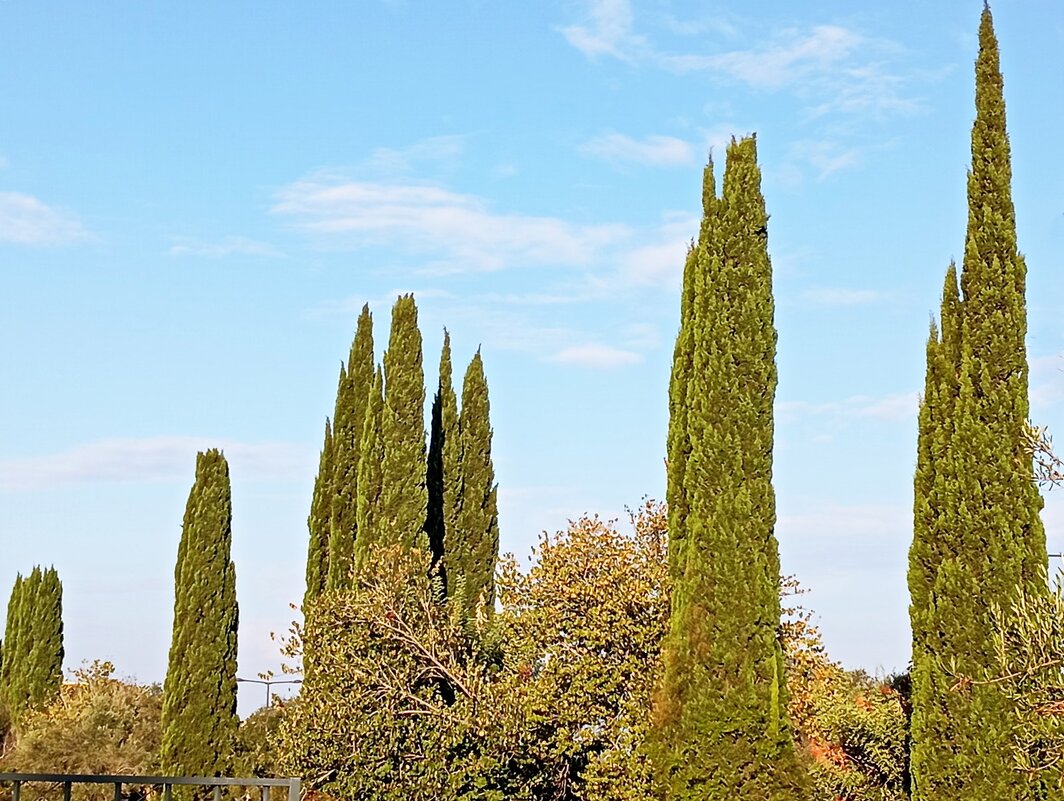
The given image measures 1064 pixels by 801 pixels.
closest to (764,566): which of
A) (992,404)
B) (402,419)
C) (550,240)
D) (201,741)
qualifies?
(992,404)

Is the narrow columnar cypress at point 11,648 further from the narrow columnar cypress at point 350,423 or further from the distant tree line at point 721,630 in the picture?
the distant tree line at point 721,630

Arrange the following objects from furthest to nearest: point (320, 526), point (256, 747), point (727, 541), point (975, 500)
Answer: point (320, 526)
point (256, 747)
point (727, 541)
point (975, 500)

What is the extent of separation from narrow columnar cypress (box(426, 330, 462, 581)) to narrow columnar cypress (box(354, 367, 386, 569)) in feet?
11.9

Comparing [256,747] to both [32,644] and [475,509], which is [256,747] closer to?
[475,509]

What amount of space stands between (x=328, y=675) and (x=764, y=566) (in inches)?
284

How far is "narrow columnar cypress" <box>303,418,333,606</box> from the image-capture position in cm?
2925

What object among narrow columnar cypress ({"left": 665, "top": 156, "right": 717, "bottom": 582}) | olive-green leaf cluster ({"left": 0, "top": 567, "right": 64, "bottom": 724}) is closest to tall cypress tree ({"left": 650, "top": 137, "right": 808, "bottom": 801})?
narrow columnar cypress ({"left": 665, "top": 156, "right": 717, "bottom": 582})

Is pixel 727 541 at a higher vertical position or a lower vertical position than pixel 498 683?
higher

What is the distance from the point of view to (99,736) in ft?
88.2

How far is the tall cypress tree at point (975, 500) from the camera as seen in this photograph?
16328mm

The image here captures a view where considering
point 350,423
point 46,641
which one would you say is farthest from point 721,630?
point 46,641

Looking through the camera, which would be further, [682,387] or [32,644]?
[32,644]

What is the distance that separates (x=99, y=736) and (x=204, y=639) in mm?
3123

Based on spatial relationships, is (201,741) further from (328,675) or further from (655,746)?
(655,746)
